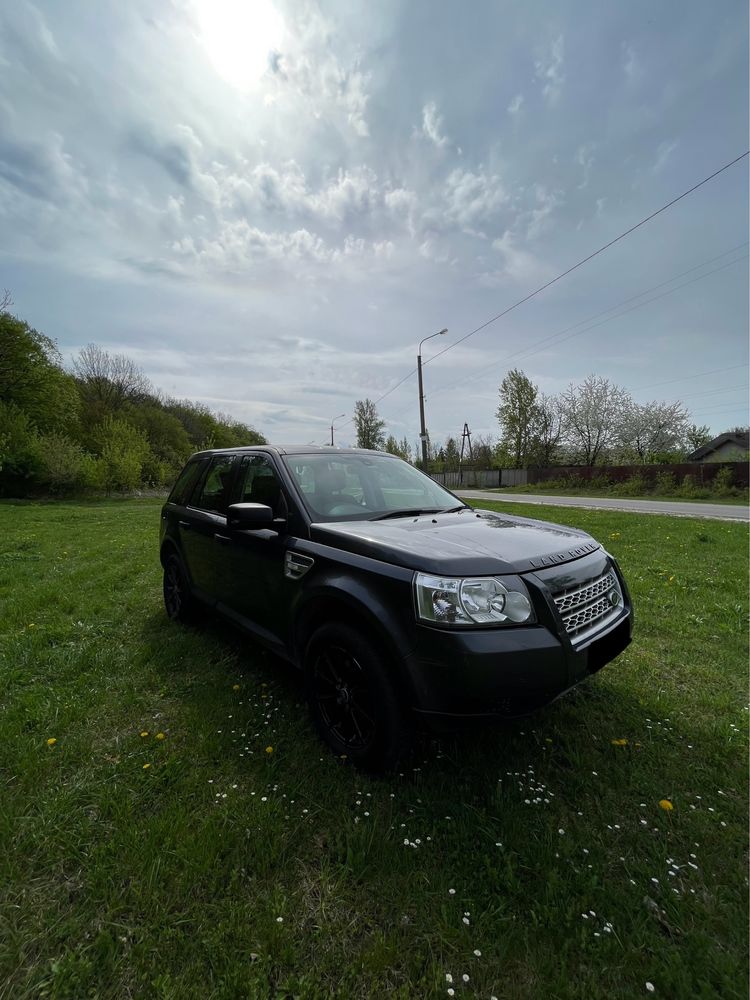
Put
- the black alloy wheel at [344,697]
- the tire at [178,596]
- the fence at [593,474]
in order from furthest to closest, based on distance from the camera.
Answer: the fence at [593,474]
the tire at [178,596]
the black alloy wheel at [344,697]

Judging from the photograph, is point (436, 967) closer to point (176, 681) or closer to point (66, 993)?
point (66, 993)

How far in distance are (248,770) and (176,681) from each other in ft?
4.21

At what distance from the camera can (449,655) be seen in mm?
1861

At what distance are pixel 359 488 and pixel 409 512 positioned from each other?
1.49 feet

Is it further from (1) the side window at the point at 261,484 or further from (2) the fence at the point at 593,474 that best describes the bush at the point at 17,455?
(1) the side window at the point at 261,484

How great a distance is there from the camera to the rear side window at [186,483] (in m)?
4.36

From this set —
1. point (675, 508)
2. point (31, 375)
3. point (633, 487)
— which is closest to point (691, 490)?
point (633, 487)

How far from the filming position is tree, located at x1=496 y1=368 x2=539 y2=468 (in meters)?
41.5

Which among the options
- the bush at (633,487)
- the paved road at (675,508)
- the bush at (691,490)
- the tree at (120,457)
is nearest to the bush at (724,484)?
the bush at (691,490)

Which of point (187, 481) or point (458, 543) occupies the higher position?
point (187, 481)

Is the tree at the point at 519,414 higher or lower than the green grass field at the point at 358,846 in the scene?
higher

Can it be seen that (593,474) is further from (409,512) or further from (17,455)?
(17,455)

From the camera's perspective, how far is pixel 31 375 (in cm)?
3039

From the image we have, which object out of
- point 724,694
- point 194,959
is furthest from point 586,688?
point 194,959
